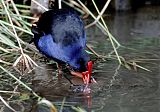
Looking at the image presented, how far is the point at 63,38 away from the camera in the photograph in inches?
150

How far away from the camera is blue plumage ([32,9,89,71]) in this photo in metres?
3.65

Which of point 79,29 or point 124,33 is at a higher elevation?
point 79,29

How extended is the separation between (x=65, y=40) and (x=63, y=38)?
0.9 inches

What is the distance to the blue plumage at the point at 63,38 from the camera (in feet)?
12.0

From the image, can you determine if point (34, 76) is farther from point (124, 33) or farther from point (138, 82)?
point (124, 33)

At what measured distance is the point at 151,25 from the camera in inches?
234

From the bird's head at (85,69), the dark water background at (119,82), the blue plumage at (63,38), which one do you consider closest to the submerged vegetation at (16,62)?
the dark water background at (119,82)

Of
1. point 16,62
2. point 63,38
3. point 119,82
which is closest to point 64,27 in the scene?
point 63,38

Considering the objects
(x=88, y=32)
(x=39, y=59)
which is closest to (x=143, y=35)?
(x=88, y=32)

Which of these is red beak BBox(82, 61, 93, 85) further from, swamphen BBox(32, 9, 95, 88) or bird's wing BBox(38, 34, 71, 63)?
bird's wing BBox(38, 34, 71, 63)

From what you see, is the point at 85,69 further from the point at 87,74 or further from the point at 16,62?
the point at 16,62

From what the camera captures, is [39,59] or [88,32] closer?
[39,59]

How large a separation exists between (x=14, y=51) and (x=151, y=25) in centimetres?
214

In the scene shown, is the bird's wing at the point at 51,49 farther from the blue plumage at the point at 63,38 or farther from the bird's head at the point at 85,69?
the bird's head at the point at 85,69
